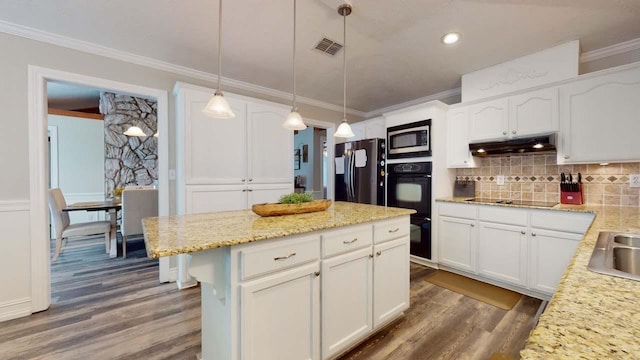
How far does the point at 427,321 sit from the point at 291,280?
1389 millimetres

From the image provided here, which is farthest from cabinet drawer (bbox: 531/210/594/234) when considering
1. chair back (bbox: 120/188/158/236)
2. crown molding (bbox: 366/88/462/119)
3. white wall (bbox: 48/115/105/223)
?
white wall (bbox: 48/115/105/223)

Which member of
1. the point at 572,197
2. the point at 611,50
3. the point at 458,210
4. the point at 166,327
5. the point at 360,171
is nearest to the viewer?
the point at 166,327

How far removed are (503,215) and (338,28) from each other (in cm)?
242

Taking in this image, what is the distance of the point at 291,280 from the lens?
4.53 feet

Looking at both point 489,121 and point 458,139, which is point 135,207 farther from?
point 489,121

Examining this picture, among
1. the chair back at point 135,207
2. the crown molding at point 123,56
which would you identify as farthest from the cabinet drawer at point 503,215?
the chair back at point 135,207

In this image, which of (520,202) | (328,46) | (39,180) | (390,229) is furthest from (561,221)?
(39,180)

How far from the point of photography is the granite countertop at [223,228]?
3.56 ft

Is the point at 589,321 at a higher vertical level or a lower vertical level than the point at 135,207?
higher

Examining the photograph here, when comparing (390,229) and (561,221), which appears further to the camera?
(561,221)

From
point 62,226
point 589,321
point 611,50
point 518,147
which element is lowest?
point 62,226

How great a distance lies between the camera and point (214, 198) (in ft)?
9.24

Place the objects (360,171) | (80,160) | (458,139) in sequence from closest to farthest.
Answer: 1. (458,139)
2. (360,171)
3. (80,160)

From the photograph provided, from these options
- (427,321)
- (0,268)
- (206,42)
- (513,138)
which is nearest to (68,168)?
(0,268)
